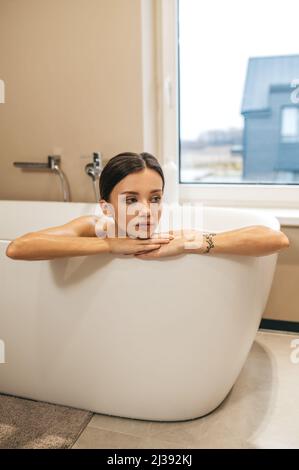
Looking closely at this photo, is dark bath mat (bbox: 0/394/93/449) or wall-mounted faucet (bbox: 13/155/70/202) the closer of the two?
dark bath mat (bbox: 0/394/93/449)

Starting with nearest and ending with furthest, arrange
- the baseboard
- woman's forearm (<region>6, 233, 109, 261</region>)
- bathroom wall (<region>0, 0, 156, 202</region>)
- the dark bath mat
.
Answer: woman's forearm (<region>6, 233, 109, 261</region>)
the dark bath mat
the baseboard
bathroom wall (<region>0, 0, 156, 202</region>)

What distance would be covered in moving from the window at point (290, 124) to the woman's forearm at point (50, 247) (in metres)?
1.38

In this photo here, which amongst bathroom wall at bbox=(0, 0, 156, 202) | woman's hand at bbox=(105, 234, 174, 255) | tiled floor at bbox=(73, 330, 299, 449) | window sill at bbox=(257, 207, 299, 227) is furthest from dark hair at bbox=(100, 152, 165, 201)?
bathroom wall at bbox=(0, 0, 156, 202)

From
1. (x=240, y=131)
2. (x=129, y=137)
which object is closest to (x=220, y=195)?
(x=240, y=131)

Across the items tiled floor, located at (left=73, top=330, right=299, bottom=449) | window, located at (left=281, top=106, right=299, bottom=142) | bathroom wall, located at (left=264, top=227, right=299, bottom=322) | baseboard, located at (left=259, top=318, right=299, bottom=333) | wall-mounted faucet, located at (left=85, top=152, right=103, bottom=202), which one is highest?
window, located at (left=281, top=106, right=299, bottom=142)

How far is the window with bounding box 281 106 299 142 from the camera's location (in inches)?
87.6

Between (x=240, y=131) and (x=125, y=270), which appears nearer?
(x=125, y=270)

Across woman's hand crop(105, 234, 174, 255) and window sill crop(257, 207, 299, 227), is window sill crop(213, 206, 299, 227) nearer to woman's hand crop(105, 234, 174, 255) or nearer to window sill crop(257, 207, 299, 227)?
window sill crop(257, 207, 299, 227)

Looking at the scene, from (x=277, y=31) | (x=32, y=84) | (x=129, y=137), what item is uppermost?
(x=277, y=31)

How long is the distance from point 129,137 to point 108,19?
1.93 ft

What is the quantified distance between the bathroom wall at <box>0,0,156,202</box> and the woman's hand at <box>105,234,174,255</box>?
1146 mm

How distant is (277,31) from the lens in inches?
85.7

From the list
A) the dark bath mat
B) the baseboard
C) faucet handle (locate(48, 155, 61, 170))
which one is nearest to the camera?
the dark bath mat

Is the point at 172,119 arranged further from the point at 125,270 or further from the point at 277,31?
the point at 125,270
